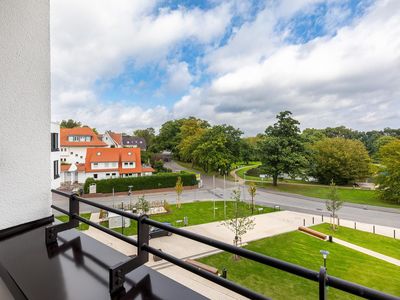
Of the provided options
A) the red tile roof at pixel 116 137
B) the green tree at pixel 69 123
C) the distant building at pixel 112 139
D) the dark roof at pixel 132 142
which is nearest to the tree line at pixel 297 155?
the distant building at pixel 112 139

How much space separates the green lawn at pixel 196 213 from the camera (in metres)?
11.8

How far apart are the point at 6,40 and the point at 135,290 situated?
164cm

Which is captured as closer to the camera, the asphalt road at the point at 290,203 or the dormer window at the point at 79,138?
the asphalt road at the point at 290,203

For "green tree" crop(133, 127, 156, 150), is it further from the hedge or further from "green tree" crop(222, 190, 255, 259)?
"green tree" crop(222, 190, 255, 259)

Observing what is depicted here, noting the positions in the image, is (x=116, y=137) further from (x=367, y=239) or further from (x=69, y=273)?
(x=69, y=273)

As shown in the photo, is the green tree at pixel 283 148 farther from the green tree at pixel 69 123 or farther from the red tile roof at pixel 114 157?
the green tree at pixel 69 123

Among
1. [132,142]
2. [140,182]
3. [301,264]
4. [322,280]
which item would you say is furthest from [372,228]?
[132,142]

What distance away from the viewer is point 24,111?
1.48m

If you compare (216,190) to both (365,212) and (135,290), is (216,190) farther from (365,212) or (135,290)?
(135,290)

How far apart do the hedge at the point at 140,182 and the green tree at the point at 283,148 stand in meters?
6.94

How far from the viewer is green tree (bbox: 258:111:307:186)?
1972cm

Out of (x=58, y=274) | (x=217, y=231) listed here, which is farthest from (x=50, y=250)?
(x=217, y=231)

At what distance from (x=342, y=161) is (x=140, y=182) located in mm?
20049

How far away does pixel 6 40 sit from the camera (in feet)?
4.65
